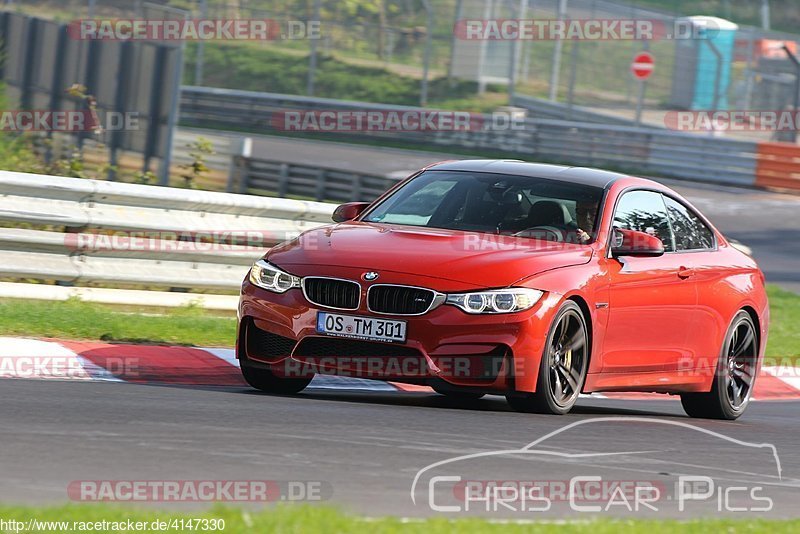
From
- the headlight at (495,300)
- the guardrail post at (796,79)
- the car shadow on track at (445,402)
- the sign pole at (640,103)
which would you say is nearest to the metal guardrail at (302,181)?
the sign pole at (640,103)

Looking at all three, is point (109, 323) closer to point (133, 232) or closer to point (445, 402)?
point (133, 232)

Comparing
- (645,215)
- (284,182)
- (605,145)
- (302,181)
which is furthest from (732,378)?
(605,145)

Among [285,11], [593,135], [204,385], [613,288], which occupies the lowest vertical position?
[204,385]

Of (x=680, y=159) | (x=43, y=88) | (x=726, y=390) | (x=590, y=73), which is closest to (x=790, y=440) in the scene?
(x=726, y=390)

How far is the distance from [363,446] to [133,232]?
5.30m

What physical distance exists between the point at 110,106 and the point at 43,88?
240 centimetres

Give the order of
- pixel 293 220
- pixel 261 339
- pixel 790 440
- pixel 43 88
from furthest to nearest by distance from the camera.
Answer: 1. pixel 43 88
2. pixel 293 220
3. pixel 790 440
4. pixel 261 339

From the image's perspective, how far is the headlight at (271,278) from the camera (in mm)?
7863

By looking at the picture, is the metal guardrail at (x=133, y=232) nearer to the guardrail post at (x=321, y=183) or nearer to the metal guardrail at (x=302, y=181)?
the metal guardrail at (x=302, y=181)

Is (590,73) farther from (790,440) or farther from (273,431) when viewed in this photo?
(273,431)

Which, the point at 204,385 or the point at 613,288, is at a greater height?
the point at 613,288

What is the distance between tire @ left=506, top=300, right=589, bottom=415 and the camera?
774 centimetres

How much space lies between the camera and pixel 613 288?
8.38 m

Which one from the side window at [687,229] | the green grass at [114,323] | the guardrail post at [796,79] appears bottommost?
the green grass at [114,323]
